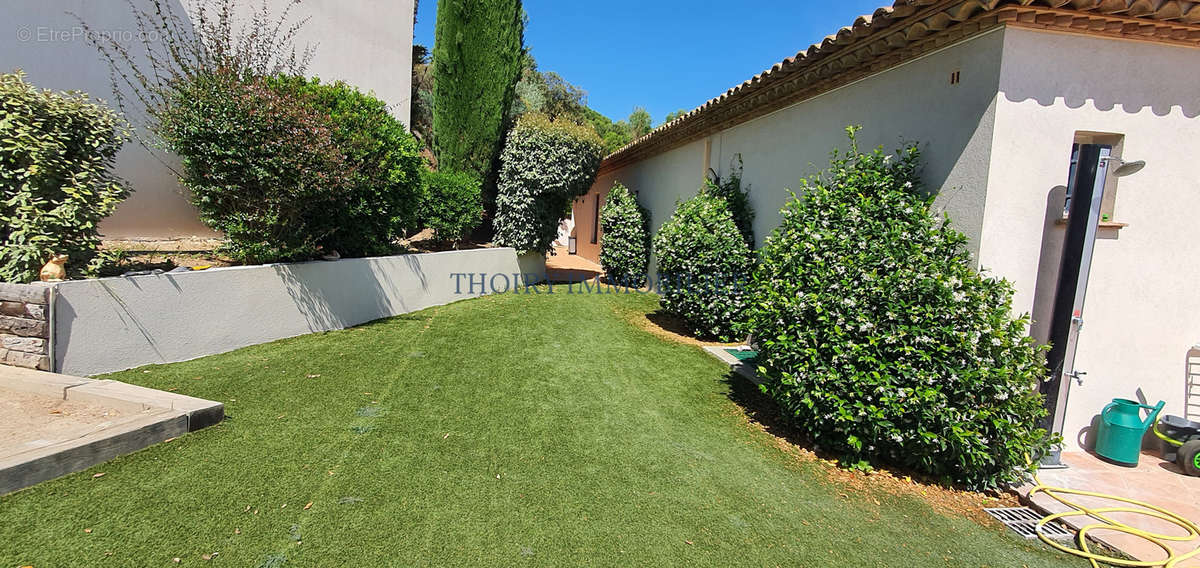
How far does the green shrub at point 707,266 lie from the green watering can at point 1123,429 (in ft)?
14.0

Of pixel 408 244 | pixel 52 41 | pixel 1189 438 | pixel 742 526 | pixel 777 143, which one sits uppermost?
pixel 52 41

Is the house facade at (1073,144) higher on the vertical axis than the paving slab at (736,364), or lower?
higher

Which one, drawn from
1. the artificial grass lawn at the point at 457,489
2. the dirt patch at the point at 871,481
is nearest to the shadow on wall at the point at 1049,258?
the dirt patch at the point at 871,481

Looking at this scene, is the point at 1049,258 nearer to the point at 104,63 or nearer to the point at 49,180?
the point at 49,180

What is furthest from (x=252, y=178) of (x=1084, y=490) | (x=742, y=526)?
(x=1084, y=490)

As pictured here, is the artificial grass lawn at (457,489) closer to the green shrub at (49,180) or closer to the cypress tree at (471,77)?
the green shrub at (49,180)

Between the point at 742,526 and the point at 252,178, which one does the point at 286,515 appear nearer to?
the point at 742,526

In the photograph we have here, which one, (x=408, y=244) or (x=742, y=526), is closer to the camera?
(x=742, y=526)

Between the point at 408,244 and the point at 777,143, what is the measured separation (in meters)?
7.65

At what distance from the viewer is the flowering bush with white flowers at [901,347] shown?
404cm

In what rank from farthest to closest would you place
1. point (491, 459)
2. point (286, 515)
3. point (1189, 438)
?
1. point (1189, 438)
2. point (491, 459)
3. point (286, 515)

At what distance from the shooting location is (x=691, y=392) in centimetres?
616

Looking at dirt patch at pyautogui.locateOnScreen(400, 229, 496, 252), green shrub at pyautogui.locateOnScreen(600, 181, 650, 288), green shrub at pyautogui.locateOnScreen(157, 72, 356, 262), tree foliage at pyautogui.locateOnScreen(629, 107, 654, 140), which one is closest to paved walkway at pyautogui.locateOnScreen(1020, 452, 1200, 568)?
green shrub at pyautogui.locateOnScreen(157, 72, 356, 262)

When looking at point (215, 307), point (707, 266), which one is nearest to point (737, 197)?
point (707, 266)
